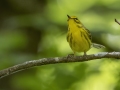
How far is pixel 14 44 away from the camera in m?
4.06

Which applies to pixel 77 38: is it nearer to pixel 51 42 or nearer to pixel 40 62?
pixel 40 62

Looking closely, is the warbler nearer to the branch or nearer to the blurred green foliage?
the blurred green foliage

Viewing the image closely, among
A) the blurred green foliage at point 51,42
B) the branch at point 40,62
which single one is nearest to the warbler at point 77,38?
the blurred green foliage at point 51,42

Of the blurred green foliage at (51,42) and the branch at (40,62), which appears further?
the blurred green foliage at (51,42)

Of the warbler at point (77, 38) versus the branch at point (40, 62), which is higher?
the warbler at point (77, 38)

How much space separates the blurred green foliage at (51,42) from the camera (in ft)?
10.1

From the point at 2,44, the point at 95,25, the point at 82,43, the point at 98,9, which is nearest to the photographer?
the point at 82,43

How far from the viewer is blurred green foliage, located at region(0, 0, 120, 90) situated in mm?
3088

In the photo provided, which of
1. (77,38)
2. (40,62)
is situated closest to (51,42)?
(77,38)

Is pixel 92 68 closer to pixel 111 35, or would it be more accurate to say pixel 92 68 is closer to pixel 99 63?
pixel 99 63

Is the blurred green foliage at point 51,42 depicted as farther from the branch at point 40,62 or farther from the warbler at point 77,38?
the branch at point 40,62

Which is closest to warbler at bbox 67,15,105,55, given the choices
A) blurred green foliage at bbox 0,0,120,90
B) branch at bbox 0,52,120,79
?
blurred green foliage at bbox 0,0,120,90

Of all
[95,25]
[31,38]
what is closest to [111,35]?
[95,25]

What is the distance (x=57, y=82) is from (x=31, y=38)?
1.62m
